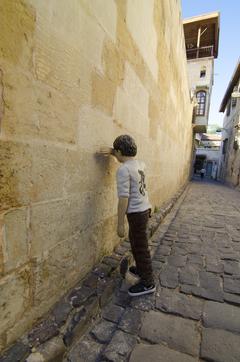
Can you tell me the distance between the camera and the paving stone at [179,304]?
171cm

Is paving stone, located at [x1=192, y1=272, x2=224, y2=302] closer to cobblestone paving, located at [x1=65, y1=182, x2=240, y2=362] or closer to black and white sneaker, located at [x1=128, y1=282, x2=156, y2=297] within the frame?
cobblestone paving, located at [x1=65, y1=182, x2=240, y2=362]

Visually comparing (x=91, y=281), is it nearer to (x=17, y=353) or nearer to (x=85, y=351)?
(x=85, y=351)

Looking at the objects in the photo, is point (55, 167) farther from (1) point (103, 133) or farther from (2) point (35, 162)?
(1) point (103, 133)

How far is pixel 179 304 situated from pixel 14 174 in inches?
67.9

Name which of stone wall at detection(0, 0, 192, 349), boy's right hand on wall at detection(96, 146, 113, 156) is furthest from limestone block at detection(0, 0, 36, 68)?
boy's right hand on wall at detection(96, 146, 113, 156)

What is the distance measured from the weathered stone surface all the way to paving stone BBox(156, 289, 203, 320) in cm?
6

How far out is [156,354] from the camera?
1.33 m

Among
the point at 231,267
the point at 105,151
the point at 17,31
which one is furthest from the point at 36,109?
the point at 231,267

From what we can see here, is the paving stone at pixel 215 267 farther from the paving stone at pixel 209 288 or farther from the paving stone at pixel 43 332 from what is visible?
the paving stone at pixel 43 332

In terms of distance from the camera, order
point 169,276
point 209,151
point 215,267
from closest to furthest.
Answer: point 169,276, point 215,267, point 209,151

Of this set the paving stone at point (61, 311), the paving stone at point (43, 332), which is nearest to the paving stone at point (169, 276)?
the paving stone at point (61, 311)

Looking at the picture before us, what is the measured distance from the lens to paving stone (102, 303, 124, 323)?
1.63m

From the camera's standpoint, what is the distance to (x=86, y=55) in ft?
4.88

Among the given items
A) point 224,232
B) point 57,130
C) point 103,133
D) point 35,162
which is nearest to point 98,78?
point 103,133
